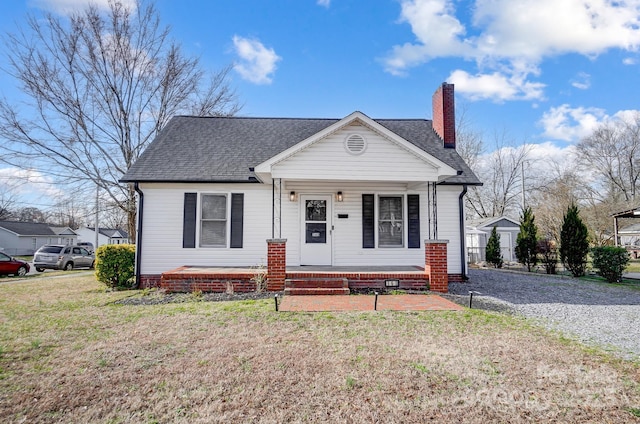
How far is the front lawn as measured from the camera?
10.0 ft

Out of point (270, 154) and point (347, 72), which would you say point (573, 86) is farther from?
point (270, 154)

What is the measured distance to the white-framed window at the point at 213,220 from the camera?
1000 centimetres

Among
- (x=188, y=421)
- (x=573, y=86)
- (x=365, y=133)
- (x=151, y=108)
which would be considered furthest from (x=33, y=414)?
(x=573, y=86)

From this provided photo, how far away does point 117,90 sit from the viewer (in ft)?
57.6

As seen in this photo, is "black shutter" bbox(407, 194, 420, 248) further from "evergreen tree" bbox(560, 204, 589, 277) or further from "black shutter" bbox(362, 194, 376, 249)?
"evergreen tree" bbox(560, 204, 589, 277)

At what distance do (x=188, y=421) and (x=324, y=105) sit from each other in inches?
674

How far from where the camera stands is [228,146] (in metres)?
11.4

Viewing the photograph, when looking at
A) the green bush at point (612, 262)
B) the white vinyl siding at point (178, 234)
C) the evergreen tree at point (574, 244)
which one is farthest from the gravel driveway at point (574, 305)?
the white vinyl siding at point (178, 234)

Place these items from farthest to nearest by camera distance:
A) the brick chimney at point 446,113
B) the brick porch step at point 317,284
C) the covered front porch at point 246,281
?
1. the brick chimney at point 446,113
2. the covered front porch at point 246,281
3. the brick porch step at point 317,284

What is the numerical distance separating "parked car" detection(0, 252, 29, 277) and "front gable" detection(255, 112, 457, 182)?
53.2ft

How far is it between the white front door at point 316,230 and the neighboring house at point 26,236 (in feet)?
159

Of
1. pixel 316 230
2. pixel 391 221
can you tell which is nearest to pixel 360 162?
pixel 391 221

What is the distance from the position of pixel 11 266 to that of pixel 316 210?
16645 millimetres

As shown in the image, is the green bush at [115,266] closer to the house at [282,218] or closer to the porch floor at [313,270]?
the house at [282,218]
